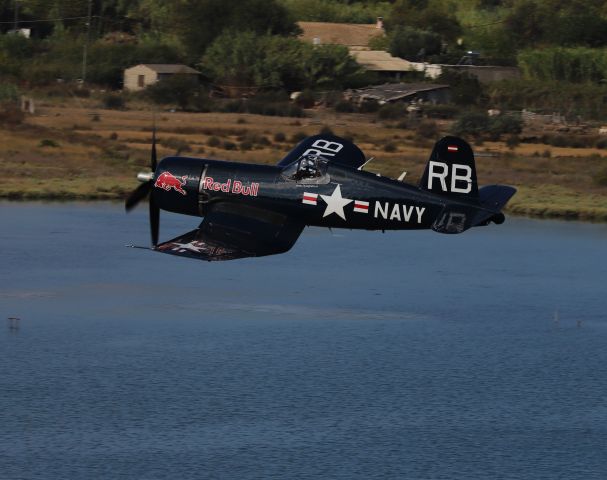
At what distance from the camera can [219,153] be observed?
59656mm

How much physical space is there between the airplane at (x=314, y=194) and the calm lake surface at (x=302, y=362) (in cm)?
245

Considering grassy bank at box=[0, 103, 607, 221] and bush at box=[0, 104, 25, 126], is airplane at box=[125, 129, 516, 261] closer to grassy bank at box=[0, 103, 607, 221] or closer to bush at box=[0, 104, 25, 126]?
grassy bank at box=[0, 103, 607, 221]

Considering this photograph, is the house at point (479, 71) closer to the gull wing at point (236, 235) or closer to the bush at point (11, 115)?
the bush at point (11, 115)

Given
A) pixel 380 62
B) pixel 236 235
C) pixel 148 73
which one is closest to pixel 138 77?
pixel 148 73

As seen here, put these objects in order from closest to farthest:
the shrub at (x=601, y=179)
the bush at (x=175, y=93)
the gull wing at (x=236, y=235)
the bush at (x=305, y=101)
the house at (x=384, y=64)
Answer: the gull wing at (x=236, y=235), the shrub at (x=601, y=179), the bush at (x=175, y=93), the bush at (x=305, y=101), the house at (x=384, y=64)

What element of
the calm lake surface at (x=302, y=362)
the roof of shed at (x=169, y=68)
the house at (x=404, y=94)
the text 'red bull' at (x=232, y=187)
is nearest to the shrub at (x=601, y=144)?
the house at (x=404, y=94)

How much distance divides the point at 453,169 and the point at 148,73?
74661 millimetres

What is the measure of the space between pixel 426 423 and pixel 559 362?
525 cm

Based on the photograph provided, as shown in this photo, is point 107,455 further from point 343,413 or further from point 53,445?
point 343,413

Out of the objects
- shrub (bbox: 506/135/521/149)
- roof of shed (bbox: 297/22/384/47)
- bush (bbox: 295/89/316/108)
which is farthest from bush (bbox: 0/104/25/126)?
roof of shed (bbox: 297/22/384/47)

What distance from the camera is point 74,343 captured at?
27906 millimetres

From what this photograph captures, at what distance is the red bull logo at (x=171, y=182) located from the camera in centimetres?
2948

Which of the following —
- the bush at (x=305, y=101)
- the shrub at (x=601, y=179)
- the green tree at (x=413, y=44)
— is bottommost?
the shrub at (x=601, y=179)

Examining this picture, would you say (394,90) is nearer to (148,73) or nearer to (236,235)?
(148,73)
